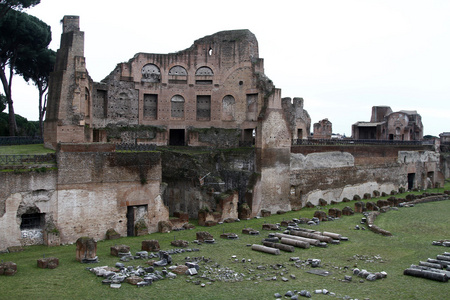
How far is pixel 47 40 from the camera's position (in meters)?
31.4

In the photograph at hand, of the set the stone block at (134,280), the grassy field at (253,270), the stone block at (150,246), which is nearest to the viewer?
the grassy field at (253,270)

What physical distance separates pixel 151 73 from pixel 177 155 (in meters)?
8.45

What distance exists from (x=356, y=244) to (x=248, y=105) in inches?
597

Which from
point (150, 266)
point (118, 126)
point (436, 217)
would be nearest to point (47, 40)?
point (118, 126)

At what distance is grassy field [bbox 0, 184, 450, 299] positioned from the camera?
10.7 m

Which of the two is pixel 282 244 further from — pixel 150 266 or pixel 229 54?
pixel 229 54

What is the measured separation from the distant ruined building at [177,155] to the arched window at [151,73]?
0.07 metres

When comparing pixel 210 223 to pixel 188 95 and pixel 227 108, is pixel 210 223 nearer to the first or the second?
pixel 227 108

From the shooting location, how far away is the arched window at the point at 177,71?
29484 millimetres

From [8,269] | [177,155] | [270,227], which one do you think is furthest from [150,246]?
[177,155]

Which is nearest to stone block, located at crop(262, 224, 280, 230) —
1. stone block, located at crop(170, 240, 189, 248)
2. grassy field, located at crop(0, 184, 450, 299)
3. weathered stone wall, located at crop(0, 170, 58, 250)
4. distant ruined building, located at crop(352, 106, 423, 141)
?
grassy field, located at crop(0, 184, 450, 299)

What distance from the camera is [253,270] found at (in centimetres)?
1260

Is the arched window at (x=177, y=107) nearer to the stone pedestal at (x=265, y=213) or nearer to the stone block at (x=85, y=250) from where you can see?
the stone pedestal at (x=265, y=213)

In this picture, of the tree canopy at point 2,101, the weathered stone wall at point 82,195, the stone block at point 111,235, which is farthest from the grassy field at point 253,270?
the tree canopy at point 2,101
